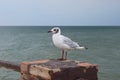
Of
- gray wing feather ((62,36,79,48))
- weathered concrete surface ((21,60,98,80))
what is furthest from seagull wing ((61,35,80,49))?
weathered concrete surface ((21,60,98,80))

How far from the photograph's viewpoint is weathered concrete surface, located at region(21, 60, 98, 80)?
2.91 meters

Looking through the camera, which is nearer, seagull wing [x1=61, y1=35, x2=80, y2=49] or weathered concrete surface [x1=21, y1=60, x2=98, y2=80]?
weathered concrete surface [x1=21, y1=60, x2=98, y2=80]

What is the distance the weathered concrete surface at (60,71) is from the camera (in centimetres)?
291

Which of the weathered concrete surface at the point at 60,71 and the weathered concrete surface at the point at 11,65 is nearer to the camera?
the weathered concrete surface at the point at 60,71

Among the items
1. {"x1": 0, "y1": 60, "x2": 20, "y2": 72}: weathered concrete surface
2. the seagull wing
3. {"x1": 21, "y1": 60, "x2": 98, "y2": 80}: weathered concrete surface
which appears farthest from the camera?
the seagull wing

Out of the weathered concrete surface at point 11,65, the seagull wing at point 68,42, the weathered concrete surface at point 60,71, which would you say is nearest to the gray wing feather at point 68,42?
the seagull wing at point 68,42

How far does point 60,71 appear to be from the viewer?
291 centimetres

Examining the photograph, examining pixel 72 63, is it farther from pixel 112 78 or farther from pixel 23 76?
pixel 112 78

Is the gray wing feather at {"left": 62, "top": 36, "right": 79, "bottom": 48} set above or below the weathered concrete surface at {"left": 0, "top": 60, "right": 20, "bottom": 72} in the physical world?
above

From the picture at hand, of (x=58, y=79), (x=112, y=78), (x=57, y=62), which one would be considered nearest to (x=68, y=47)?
(x=57, y=62)

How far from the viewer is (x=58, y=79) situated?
2910 millimetres

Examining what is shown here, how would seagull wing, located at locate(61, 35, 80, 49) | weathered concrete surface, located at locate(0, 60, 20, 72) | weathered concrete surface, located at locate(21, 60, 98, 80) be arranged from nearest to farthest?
weathered concrete surface, located at locate(21, 60, 98, 80), weathered concrete surface, located at locate(0, 60, 20, 72), seagull wing, located at locate(61, 35, 80, 49)

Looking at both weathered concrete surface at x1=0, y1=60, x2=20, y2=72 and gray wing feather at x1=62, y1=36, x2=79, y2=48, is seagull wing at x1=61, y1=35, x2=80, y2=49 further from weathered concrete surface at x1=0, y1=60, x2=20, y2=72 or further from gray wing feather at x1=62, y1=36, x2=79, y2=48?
weathered concrete surface at x1=0, y1=60, x2=20, y2=72

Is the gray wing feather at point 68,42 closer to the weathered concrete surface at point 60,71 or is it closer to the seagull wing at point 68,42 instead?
the seagull wing at point 68,42
